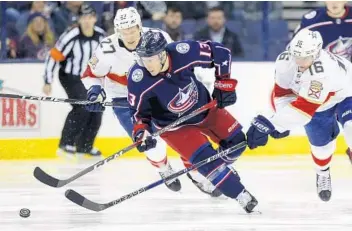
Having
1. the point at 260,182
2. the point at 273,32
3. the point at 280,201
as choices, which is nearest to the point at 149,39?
the point at 280,201

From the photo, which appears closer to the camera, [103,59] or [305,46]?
[305,46]

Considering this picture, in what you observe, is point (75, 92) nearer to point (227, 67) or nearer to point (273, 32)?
point (273, 32)

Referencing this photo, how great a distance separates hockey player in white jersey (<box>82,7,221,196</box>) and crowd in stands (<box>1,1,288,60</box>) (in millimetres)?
1962

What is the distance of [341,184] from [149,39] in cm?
200

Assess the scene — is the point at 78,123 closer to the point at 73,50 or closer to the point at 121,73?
the point at 73,50

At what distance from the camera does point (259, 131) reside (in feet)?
15.8

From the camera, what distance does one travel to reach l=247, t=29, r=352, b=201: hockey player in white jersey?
4.88m

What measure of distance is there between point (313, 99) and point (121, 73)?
1538 millimetres

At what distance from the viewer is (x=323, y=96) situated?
16.1 feet

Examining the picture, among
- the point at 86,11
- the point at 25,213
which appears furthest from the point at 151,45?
the point at 86,11

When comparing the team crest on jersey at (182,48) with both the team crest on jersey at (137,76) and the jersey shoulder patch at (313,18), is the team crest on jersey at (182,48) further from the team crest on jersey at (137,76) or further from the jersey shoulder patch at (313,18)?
the jersey shoulder patch at (313,18)

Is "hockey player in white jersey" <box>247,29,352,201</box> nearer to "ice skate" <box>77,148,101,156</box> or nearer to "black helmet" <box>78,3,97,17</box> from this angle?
"ice skate" <box>77,148,101,156</box>

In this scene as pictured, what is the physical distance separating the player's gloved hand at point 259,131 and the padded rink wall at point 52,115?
9.78 feet

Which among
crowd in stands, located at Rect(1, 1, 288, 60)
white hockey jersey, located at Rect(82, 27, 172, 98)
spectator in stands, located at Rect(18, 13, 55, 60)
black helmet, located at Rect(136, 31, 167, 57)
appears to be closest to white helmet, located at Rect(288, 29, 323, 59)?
black helmet, located at Rect(136, 31, 167, 57)
